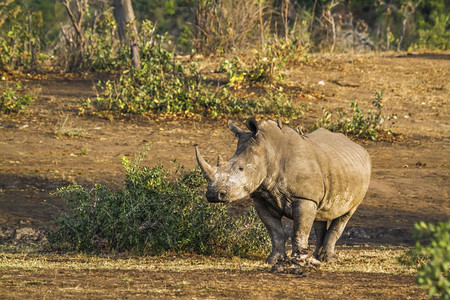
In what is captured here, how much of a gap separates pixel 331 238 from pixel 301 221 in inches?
48.4

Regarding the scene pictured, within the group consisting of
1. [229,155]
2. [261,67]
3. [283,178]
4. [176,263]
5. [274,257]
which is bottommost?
[229,155]

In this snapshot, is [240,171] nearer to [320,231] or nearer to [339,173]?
[339,173]

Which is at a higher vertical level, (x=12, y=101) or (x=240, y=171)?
(x=240, y=171)

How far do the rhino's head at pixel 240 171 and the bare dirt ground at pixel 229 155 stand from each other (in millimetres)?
744

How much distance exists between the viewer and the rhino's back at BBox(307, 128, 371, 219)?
8867 mm

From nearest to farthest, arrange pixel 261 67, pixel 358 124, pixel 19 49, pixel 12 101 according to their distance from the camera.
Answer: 1. pixel 358 124
2. pixel 12 101
3. pixel 261 67
4. pixel 19 49

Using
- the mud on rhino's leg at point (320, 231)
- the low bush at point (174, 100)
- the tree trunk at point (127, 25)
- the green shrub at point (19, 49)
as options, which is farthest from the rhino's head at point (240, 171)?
the green shrub at point (19, 49)

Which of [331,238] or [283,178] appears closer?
[283,178]

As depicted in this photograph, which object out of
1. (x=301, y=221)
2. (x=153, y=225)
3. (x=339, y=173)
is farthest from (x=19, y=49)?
(x=301, y=221)

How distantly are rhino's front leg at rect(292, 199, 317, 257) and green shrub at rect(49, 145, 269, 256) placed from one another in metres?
1.43

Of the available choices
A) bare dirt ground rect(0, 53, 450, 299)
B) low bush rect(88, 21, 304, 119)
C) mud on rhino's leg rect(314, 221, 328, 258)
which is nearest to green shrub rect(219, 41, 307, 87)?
bare dirt ground rect(0, 53, 450, 299)

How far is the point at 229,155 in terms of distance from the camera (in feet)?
51.5

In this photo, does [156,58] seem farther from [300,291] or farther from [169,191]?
[300,291]

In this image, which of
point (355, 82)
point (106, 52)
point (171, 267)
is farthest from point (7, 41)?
point (171, 267)
